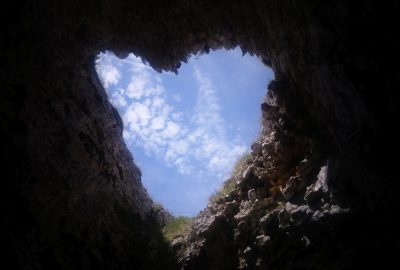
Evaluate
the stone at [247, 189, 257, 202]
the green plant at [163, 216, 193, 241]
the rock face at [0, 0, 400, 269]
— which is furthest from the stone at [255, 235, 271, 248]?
the green plant at [163, 216, 193, 241]

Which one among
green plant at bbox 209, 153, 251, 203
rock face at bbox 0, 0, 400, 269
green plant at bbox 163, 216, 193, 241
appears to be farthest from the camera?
green plant at bbox 209, 153, 251, 203

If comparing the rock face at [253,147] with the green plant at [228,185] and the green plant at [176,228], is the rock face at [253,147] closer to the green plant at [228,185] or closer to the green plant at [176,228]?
the green plant at [176,228]

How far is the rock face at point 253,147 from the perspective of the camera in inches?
213

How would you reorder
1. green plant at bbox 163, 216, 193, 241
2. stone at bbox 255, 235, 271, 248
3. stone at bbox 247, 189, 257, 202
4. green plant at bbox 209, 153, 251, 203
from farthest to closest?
green plant at bbox 209, 153, 251, 203, green plant at bbox 163, 216, 193, 241, stone at bbox 247, 189, 257, 202, stone at bbox 255, 235, 271, 248

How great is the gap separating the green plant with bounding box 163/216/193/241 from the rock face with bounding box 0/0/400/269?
567mm

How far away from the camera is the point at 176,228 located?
11.3 meters

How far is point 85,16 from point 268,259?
7.56 meters

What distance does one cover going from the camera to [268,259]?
21.9 feet

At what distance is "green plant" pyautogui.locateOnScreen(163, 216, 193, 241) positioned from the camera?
33.7 ft

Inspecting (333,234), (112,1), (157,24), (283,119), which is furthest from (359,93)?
(112,1)

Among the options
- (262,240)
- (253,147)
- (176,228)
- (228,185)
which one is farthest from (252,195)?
(176,228)

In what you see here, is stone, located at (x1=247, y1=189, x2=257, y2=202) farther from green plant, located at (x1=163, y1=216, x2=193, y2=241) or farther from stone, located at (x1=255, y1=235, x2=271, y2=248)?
green plant, located at (x1=163, y1=216, x2=193, y2=241)

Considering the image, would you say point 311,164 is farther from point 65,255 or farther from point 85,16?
point 85,16

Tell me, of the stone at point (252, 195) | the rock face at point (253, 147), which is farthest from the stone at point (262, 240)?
the stone at point (252, 195)
